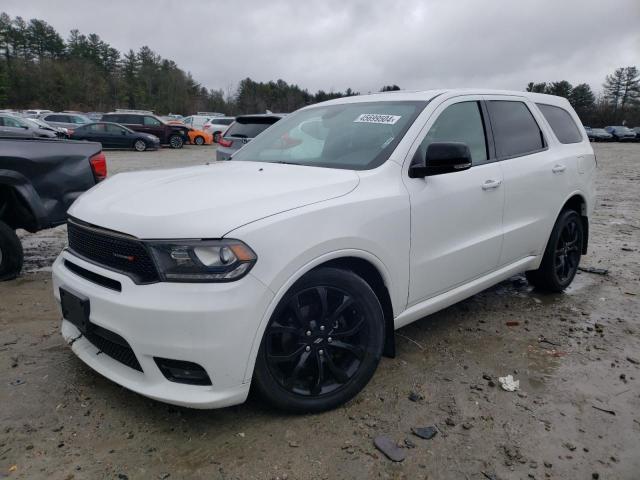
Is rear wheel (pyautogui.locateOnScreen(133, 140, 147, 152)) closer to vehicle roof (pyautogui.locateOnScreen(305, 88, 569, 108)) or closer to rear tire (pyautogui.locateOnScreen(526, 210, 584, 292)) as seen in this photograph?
vehicle roof (pyautogui.locateOnScreen(305, 88, 569, 108))

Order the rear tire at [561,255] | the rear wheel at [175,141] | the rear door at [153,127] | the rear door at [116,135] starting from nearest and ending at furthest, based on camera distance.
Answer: the rear tire at [561,255] < the rear door at [116,135] < the rear door at [153,127] < the rear wheel at [175,141]

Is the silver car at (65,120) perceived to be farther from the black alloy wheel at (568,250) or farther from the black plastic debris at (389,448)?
the black plastic debris at (389,448)

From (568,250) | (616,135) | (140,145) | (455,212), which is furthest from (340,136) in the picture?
(616,135)

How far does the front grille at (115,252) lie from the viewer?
7.36 feet

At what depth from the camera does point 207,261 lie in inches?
85.4

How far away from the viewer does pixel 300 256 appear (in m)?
2.31

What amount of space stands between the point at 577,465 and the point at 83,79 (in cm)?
7546

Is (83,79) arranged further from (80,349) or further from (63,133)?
(80,349)

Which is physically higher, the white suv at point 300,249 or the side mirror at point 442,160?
the side mirror at point 442,160

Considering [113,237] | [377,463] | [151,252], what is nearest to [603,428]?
[377,463]

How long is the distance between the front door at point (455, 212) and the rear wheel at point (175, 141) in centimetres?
2556

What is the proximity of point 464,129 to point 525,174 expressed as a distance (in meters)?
0.71

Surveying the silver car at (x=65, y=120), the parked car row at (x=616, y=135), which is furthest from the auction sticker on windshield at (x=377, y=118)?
the parked car row at (x=616, y=135)

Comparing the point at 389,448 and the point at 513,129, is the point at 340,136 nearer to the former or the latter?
the point at 513,129
